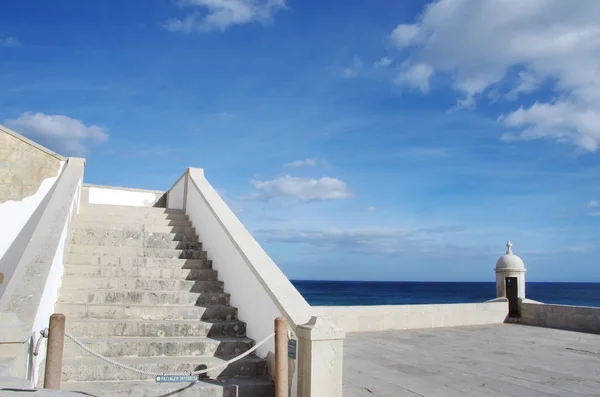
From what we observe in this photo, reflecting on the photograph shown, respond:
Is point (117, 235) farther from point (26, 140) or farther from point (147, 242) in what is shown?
point (26, 140)

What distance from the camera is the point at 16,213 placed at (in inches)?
345

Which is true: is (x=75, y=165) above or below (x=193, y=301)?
above

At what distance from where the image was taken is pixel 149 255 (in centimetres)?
745

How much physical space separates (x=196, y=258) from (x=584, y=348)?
690 centimetres

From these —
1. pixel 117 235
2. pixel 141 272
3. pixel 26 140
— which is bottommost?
pixel 141 272

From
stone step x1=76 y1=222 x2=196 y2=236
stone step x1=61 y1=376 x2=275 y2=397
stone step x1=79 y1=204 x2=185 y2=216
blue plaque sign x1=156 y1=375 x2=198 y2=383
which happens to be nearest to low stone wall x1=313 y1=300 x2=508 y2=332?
stone step x1=76 y1=222 x2=196 y2=236

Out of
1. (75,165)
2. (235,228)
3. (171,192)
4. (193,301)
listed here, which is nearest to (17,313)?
(193,301)

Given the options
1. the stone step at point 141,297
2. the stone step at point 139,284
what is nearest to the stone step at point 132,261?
the stone step at point 139,284

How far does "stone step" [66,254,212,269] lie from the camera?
22.7ft

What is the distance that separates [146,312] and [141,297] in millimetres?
331

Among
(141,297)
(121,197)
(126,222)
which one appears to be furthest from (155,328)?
(121,197)

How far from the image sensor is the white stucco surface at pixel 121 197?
1327 centimetres

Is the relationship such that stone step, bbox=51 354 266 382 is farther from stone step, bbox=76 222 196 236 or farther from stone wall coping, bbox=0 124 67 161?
stone wall coping, bbox=0 124 67 161

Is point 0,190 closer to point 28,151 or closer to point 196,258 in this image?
point 28,151
